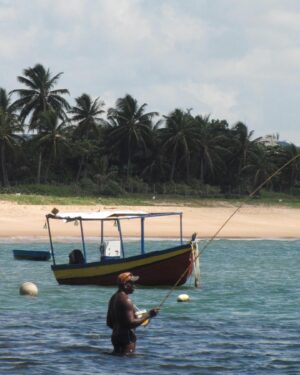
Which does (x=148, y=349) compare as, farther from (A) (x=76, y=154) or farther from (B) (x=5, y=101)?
(B) (x=5, y=101)

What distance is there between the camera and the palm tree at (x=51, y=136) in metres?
77.1

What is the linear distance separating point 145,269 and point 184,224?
97.2 ft

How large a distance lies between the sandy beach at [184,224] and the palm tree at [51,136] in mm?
14251

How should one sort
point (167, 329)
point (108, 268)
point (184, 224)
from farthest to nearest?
point (184, 224) < point (108, 268) < point (167, 329)

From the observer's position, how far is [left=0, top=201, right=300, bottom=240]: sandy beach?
50.6 metres

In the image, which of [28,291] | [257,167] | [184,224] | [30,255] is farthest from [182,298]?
[257,167]

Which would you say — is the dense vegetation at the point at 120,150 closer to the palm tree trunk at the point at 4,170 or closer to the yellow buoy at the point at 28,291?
the palm tree trunk at the point at 4,170

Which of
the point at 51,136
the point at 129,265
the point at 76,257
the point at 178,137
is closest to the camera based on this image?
the point at 129,265

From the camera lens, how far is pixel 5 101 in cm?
8469

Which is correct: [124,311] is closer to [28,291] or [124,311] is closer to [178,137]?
[28,291]

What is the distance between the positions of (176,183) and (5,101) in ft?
54.0

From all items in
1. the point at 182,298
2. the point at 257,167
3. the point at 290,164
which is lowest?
the point at 182,298

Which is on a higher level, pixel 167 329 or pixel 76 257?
pixel 76 257

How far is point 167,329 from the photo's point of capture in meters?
20.4
